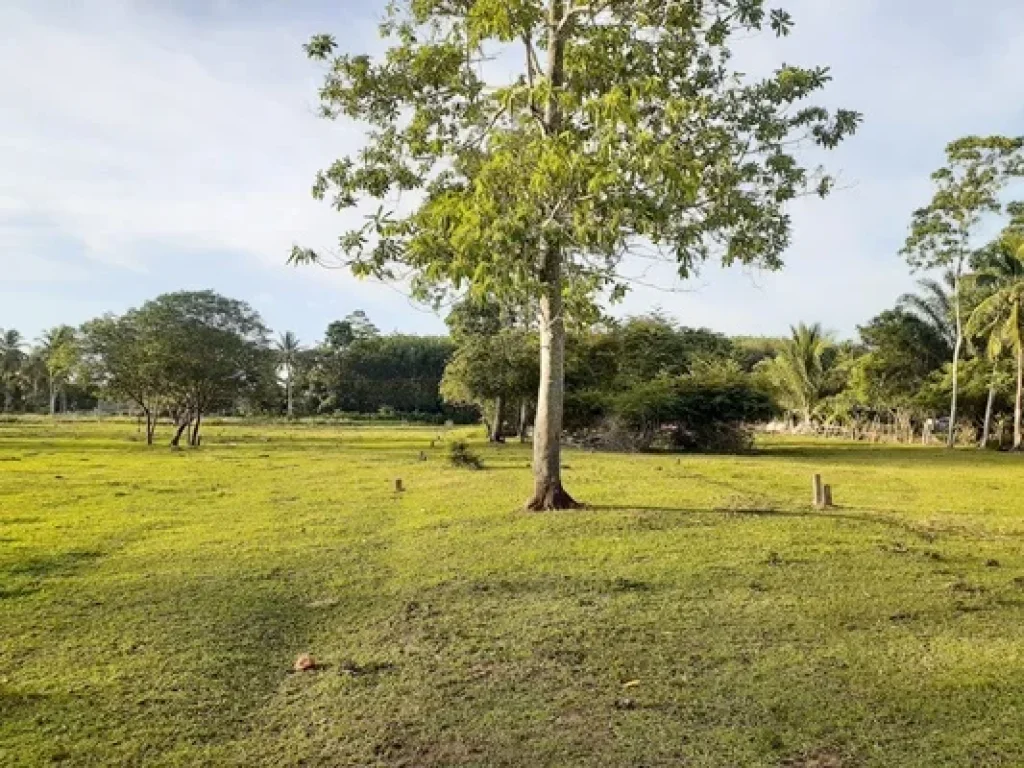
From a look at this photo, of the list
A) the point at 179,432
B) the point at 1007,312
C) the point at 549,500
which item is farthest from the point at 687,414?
the point at 179,432

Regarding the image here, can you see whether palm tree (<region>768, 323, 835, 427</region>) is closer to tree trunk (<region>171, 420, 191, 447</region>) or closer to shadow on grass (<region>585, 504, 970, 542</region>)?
tree trunk (<region>171, 420, 191, 447</region>)

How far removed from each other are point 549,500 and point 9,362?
273ft

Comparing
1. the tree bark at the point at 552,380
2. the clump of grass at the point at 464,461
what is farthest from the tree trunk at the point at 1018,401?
the tree bark at the point at 552,380

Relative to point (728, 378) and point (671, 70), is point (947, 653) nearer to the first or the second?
point (671, 70)

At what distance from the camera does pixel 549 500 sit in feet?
38.0

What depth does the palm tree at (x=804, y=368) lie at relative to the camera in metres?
51.5

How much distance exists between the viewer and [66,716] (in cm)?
479

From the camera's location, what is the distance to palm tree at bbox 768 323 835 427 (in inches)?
2028

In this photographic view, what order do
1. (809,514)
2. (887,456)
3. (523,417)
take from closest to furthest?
(809,514)
(887,456)
(523,417)

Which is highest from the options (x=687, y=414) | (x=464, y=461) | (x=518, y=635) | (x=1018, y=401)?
(x=1018, y=401)

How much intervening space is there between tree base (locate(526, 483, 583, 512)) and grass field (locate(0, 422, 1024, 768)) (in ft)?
0.94

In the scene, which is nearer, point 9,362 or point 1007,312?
point 1007,312

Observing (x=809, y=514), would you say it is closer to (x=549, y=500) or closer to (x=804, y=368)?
(x=549, y=500)

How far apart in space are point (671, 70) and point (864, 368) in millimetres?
33728
